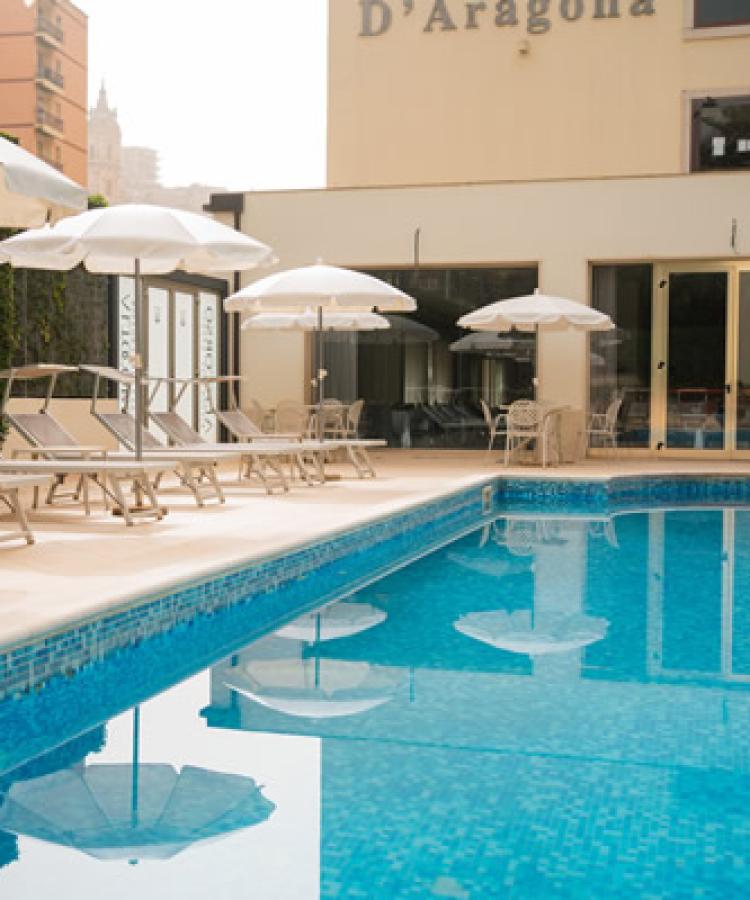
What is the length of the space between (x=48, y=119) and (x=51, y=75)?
2500 mm

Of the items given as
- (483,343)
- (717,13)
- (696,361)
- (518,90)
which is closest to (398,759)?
(696,361)

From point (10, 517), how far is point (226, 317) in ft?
26.4

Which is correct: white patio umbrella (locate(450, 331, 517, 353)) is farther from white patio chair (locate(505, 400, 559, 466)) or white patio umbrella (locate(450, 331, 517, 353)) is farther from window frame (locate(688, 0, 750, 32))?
window frame (locate(688, 0, 750, 32))

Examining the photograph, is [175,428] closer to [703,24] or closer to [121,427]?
[121,427]

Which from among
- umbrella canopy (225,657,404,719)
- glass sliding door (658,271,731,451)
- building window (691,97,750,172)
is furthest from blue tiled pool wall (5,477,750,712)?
building window (691,97,750,172)

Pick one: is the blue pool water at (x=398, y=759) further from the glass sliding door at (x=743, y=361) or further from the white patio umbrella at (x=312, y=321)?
the glass sliding door at (x=743, y=361)

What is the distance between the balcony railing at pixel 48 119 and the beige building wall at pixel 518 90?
45158 millimetres

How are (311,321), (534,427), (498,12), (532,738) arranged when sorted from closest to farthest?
(532,738), (311,321), (534,427), (498,12)

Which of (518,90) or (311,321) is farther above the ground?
(518,90)

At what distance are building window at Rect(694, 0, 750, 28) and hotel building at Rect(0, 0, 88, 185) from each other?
4742cm

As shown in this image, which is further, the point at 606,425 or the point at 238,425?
the point at 606,425

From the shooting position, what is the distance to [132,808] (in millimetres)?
3312

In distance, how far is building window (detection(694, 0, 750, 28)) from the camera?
16859 millimetres

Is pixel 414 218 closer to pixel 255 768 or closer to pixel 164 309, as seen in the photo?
pixel 164 309
